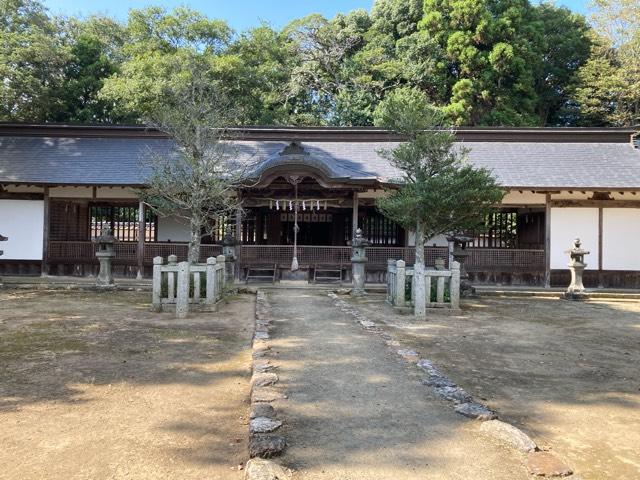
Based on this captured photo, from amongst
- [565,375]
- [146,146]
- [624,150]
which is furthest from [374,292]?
[624,150]

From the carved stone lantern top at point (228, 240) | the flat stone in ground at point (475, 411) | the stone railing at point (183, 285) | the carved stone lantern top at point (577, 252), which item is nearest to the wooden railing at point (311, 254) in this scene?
the carved stone lantern top at point (228, 240)

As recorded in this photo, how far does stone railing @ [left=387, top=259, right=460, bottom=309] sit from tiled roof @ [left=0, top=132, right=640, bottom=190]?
526cm

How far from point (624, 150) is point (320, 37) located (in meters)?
19.2

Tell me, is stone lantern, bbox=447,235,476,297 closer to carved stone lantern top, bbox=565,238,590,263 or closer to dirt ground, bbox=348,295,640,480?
dirt ground, bbox=348,295,640,480

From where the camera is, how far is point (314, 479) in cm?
271

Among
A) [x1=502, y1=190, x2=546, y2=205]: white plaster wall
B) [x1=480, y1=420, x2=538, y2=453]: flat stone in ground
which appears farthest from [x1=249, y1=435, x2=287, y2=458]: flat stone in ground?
[x1=502, y1=190, x2=546, y2=205]: white plaster wall

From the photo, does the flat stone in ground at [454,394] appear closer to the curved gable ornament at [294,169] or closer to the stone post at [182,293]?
the stone post at [182,293]

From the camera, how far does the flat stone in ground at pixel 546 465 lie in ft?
9.18

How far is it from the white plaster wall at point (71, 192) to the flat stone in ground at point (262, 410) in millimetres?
14152

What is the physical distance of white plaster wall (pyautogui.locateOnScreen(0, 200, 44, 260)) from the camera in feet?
49.3

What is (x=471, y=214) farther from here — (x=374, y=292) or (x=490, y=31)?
(x=490, y=31)

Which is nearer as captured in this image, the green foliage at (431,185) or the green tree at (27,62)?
the green foliage at (431,185)

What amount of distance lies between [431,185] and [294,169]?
5231 millimetres

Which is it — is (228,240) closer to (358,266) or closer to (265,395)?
(358,266)
